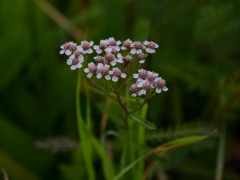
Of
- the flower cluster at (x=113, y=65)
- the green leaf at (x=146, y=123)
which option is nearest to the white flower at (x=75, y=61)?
the flower cluster at (x=113, y=65)

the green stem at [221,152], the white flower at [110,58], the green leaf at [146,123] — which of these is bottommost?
the green leaf at [146,123]

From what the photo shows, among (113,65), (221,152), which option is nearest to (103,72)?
(113,65)

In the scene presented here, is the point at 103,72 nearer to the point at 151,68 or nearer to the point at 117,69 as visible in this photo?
the point at 117,69

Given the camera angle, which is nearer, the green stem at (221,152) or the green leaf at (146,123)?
the green leaf at (146,123)

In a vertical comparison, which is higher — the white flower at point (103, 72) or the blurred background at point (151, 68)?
the blurred background at point (151, 68)

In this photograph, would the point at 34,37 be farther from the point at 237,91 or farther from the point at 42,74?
the point at 237,91

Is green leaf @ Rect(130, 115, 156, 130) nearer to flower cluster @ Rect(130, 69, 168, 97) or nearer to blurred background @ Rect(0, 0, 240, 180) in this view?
flower cluster @ Rect(130, 69, 168, 97)

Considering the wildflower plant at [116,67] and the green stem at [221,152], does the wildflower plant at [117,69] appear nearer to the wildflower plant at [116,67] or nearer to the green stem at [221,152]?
the wildflower plant at [116,67]

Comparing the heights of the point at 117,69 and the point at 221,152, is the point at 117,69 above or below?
below

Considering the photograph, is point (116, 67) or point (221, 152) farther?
point (221, 152)
